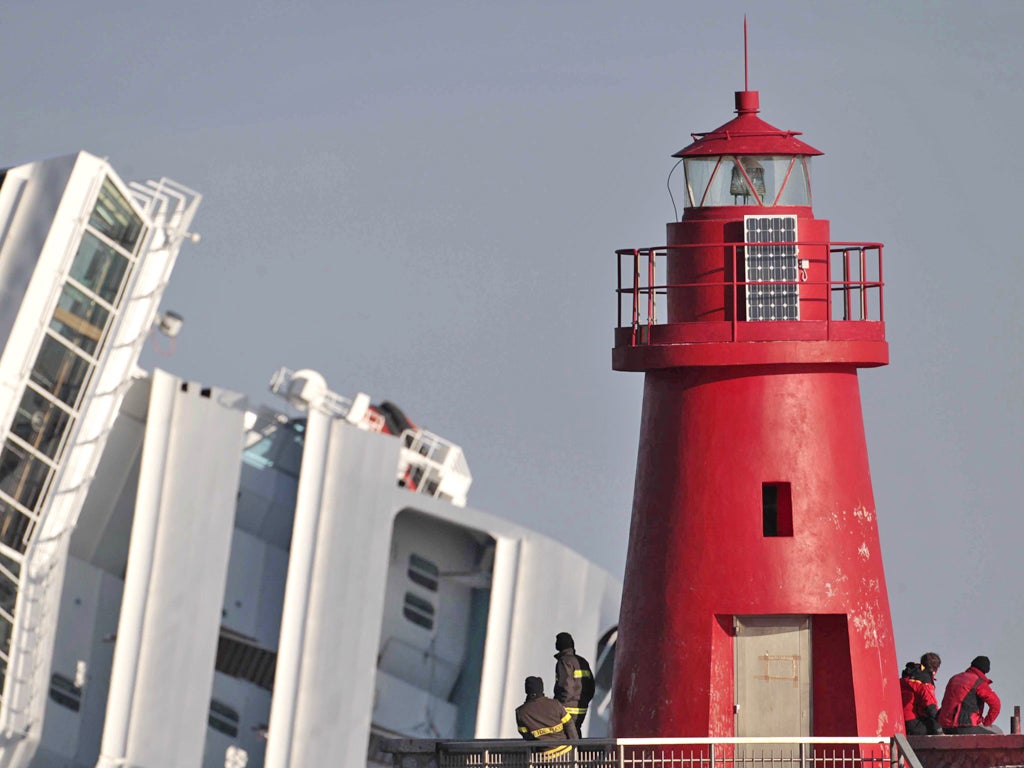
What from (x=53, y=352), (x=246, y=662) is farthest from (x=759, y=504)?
(x=246, y=662)

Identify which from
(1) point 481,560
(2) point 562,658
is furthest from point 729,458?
(1) point 481,560

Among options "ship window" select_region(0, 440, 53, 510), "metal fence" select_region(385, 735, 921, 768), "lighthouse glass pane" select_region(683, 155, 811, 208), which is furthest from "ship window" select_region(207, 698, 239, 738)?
"lighthouse glass pane" select_region(683, 155, 811, 208)

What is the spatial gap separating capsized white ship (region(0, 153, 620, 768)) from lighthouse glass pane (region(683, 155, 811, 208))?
12.0 m

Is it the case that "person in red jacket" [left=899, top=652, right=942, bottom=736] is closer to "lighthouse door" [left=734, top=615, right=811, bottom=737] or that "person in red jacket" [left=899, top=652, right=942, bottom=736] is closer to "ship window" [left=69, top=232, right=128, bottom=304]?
"lighthouse door" [left=734, top=615, right=811, bottom=737]

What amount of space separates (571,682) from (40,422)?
515 inches

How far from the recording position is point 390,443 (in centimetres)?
3538

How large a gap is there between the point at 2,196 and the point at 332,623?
8962mm

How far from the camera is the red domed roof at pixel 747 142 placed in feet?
63.4

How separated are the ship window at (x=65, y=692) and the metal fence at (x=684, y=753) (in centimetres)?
1614

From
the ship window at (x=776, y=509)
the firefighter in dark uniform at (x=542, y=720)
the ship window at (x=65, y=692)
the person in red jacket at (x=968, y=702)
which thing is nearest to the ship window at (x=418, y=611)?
the ship window at (x=65, y=692)

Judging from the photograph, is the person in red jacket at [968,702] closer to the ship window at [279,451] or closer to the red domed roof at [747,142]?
the red domed roof at [747,142]

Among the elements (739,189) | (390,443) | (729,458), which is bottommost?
(729,458)

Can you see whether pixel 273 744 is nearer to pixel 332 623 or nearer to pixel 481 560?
pixel 332 623

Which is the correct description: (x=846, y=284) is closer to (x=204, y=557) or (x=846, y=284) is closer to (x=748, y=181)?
(x=748, y=181)
